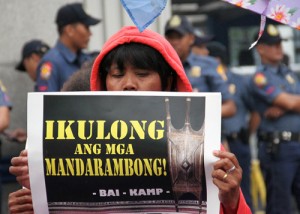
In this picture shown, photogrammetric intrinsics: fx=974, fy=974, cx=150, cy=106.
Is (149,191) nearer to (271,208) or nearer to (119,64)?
(119,64)

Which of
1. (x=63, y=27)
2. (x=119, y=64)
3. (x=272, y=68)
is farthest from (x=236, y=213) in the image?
(x=272, y=68)

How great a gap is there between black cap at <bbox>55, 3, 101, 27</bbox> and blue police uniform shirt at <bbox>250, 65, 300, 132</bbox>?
57.8 inches

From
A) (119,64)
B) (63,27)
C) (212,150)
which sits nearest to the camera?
(212,150)

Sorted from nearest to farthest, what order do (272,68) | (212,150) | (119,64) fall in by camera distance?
(212,150), (119,64), (272,68)

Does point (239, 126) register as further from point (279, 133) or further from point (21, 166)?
point (21, 166)

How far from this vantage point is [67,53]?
22.6 feet

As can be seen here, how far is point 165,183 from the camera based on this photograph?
9.06 feet

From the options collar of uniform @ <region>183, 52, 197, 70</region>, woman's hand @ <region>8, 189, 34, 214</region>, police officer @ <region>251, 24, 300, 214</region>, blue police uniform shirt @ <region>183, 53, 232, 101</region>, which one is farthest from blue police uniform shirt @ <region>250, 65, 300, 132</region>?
woman's hand @ <region>8, 189, 34, 214</region>

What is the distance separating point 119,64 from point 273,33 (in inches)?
203

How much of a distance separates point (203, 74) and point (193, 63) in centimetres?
11

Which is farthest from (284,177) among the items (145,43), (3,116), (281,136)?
(145,43)

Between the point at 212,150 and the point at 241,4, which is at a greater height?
the point at 241,4

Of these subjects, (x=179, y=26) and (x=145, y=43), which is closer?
(x=145, y=43)

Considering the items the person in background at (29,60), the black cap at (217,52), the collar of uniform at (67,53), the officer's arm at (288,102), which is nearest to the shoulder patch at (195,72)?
the officer's arm at (288,102)
